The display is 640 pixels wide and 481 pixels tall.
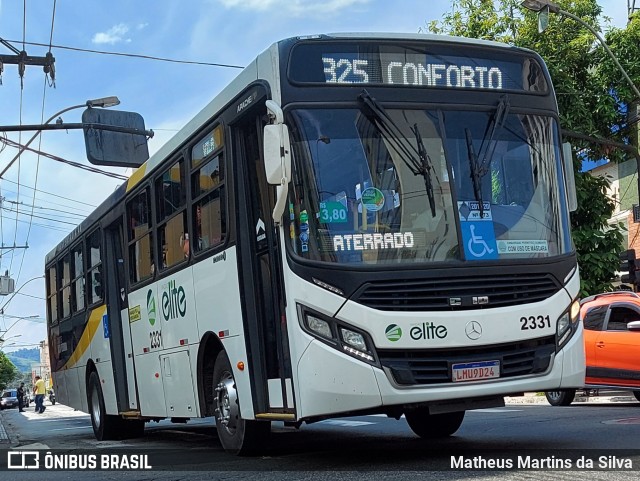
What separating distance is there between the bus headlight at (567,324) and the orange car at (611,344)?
6.82 meters

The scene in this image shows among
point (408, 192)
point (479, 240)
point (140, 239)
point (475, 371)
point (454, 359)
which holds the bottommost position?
point (475, 371)

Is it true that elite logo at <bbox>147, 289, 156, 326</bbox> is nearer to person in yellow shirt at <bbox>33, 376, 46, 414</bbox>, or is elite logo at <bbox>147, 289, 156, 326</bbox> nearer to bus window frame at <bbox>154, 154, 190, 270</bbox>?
bus window frame at <bbox>154, 154, 190, 270</bbox>

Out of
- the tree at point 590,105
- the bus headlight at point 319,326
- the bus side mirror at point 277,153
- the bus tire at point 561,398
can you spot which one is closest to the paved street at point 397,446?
the bus headlight at point 319,326

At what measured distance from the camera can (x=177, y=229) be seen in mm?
10555

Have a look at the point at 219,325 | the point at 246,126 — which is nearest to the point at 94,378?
the point at 219,325

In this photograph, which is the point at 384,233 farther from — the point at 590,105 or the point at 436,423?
the point at 590,105

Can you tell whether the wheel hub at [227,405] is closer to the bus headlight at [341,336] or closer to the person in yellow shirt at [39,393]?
the bus headlight at [341,336]

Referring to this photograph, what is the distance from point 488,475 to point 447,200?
2139mm

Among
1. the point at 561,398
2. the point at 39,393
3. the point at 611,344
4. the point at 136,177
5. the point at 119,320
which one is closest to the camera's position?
the point at 136,177

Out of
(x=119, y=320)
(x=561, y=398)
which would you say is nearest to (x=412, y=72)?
(x=119, y=320)

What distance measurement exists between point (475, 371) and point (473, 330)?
317mm

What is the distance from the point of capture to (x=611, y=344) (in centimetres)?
1554

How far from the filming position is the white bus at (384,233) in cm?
760

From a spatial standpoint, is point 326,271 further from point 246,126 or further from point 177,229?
point 177,229
